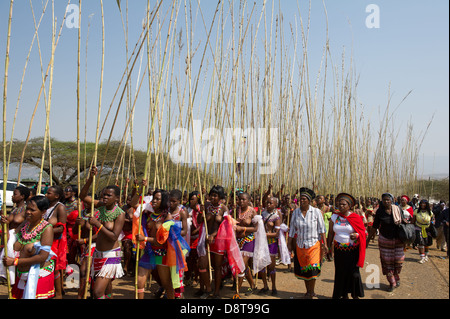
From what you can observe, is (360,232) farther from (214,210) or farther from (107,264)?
(107,264)

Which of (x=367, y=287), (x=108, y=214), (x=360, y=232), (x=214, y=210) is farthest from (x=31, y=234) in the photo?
(x=367, y=287)

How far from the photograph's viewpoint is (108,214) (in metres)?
3.57

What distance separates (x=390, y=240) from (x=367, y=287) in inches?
31.8

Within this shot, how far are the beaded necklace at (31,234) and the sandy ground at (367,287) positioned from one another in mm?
1892

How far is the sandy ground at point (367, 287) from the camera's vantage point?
5.03 meters

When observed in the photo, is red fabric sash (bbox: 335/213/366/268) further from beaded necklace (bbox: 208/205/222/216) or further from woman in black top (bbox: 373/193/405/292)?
beaded necklace (bbox: 208/205/222/216)

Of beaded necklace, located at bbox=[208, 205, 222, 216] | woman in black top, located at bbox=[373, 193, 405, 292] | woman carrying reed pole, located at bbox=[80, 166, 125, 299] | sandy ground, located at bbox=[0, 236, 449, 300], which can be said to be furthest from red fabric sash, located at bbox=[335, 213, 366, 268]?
woman carrying reed pole, located at bbox=[80, 166, 125, 299]

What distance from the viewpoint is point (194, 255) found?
5.41 m

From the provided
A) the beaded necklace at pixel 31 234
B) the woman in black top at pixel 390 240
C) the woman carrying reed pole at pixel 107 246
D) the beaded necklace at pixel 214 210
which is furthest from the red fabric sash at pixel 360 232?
the beaded necklace at pixel 31 234

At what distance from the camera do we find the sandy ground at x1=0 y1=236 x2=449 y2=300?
16.5 feet

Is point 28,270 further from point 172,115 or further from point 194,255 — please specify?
point 172,115

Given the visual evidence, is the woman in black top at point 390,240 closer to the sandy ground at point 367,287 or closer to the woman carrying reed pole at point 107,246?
the sandy ground at point 367,287

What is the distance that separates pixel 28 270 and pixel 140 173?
14624 mm

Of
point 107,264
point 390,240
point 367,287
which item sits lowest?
point 367,287
